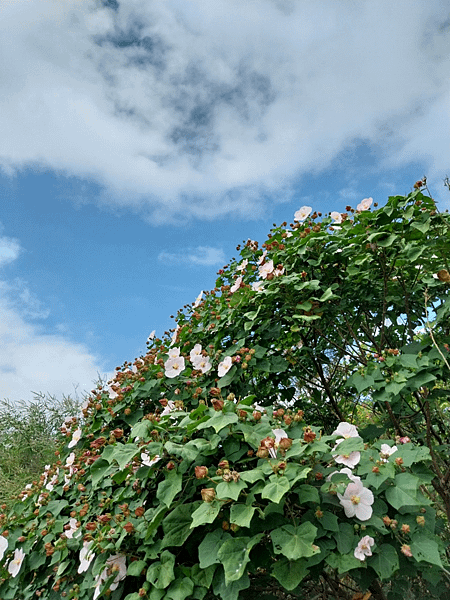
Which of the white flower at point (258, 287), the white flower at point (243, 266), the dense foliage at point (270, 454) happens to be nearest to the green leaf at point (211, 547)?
the dense foliage at point (270, 454)

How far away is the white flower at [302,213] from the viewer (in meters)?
2.86

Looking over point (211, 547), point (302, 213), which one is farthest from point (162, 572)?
point (302, 213)

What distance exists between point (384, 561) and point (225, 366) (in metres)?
1.06

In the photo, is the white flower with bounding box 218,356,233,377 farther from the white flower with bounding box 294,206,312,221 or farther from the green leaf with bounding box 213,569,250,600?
the white flower with bounding box 294,206,312,221

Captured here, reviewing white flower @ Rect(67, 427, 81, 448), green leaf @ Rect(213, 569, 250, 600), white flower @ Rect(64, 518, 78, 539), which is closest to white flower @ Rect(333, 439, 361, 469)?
green leaf @ Rect(213, 569, 250, 600)

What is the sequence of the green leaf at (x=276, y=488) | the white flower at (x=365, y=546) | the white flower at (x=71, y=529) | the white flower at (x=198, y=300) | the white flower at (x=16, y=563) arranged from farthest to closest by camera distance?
1. the white flower at (x=198, y=300)
2. the white flower at (x=16, y=563)
3. the white flower at (x=71, y=529)
4. the white flower at (x=365, y=546)
5. the green leaf at (x=276, y=488)

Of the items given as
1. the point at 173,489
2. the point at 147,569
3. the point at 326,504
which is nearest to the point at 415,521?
the point at 326,504

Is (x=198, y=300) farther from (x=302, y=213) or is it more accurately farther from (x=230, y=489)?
(x=230, y=489)

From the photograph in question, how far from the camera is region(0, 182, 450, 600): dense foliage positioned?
1.47 meters

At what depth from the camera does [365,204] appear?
2717mm

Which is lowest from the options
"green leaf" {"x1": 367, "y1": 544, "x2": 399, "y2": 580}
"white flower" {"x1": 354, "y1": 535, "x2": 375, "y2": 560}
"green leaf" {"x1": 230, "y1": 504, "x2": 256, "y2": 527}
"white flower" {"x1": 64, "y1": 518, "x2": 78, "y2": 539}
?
"green leaf" {"x1": 367, "y1": 544, "x2": 399, "y2": 580}

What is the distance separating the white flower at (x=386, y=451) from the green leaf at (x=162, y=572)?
0.78 m

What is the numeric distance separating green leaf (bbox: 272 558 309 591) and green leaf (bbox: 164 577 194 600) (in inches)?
11.6

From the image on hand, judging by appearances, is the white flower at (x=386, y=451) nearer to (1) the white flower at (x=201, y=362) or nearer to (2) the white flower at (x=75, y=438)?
(1) the white flower at (x=201, y=362)
